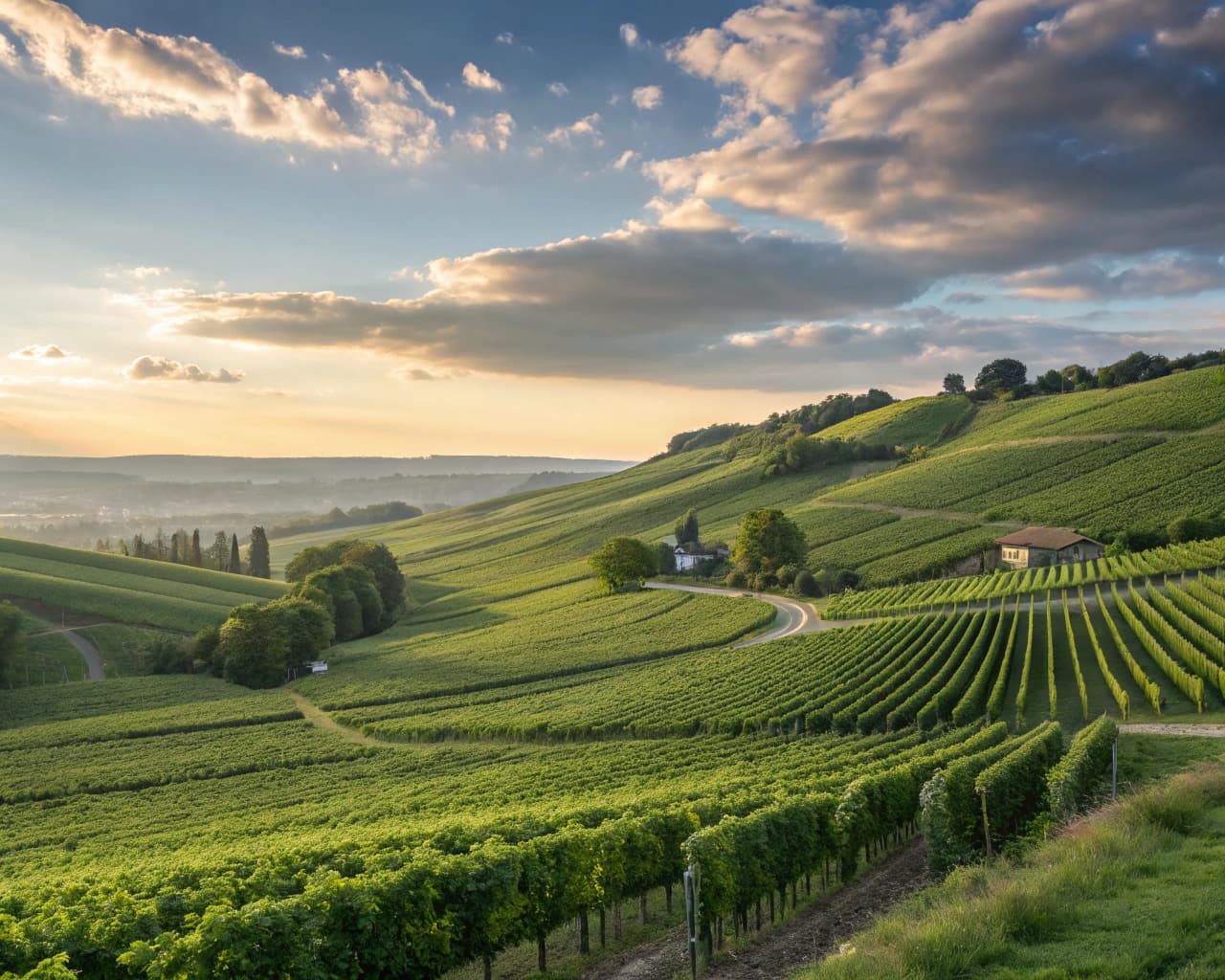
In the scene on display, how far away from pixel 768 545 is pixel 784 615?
65.8 ft

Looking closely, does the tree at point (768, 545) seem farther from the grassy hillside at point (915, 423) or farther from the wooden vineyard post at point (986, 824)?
the wooden vineyard post at point (986, 824)

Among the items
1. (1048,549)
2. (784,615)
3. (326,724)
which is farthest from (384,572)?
(1048,549)

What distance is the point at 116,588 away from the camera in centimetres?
9962

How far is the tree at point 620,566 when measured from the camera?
361 feet

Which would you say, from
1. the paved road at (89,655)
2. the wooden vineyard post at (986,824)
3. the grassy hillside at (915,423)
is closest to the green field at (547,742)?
the wooden vineyard post at (986,824)

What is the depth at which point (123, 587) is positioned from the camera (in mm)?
106125

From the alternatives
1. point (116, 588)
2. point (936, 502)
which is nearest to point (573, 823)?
point (116, 588)

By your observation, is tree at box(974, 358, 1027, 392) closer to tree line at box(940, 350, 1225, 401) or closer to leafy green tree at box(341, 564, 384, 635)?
tree line at box(940, 350, 1225, 401)

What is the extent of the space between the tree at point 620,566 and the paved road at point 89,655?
61.4m

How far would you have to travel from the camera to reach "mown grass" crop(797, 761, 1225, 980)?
10.5 m

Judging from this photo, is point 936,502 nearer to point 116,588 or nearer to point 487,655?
point 487,655

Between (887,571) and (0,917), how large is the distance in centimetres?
9153

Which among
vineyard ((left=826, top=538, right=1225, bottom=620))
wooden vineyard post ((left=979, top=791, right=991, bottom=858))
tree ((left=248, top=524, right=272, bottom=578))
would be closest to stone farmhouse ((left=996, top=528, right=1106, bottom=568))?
vineyard ((left=826, top=538, right=1225, bottom=620))

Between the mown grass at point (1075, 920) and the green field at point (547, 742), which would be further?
the green field at point (547, 742)
